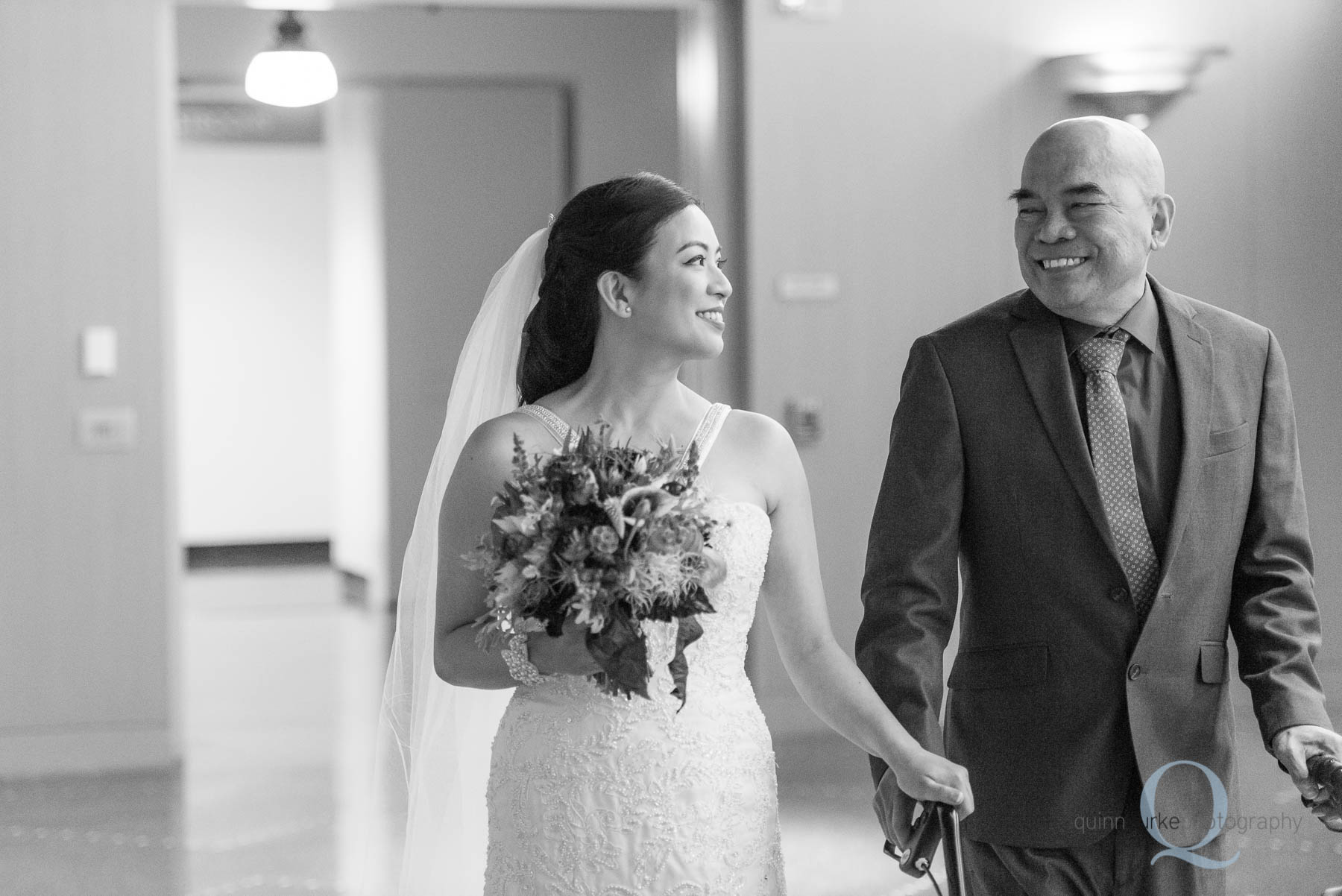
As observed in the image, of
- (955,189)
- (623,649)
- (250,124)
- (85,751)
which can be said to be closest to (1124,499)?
(623,649)

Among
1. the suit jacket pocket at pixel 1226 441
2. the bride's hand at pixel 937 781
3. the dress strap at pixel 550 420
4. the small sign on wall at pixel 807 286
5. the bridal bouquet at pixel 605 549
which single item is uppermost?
the small sign on wall at pixel 807 286

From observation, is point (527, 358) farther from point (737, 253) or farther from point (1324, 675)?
point (1324, 675)

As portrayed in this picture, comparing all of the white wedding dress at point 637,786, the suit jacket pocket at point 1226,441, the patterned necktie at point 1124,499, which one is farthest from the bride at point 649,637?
the suit jacket pocket at point 1226,441

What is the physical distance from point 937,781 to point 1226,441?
653 mm

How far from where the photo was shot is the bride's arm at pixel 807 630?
213cm

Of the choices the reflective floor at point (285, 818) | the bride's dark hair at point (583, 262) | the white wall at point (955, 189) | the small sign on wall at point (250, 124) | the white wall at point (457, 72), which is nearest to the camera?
the bride's dark hair at point (583, 262)

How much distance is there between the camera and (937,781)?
78.9 inches

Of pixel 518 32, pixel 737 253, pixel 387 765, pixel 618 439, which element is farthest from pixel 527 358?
pixel 518 32

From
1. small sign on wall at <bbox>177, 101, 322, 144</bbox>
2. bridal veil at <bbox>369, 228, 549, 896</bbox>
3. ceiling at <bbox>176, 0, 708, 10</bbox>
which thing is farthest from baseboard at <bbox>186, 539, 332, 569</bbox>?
bridal veil at <bbox>369, 228, 549, 896</bbox>

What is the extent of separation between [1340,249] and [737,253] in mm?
2556

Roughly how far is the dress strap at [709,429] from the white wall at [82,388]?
3879mm

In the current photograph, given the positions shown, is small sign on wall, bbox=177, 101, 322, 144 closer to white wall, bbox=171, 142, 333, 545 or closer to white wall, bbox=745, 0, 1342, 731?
white wall, bbox=171, 142, 333, 545

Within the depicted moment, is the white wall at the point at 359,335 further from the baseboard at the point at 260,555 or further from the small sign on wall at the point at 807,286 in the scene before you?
the small sign on wall at the point at 807,286

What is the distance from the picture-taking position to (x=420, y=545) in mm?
2898
